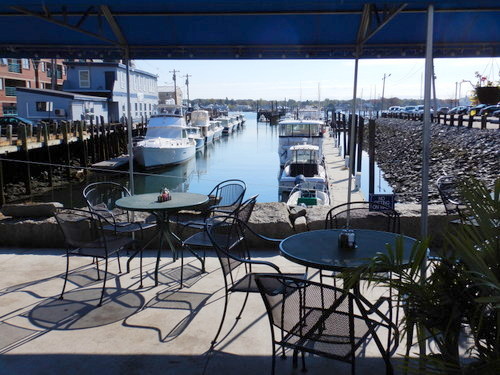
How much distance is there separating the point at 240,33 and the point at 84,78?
42.4 meters

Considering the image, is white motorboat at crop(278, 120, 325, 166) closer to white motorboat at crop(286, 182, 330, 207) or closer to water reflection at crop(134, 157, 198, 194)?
water reflection at crop(134, 157, 198, 194)

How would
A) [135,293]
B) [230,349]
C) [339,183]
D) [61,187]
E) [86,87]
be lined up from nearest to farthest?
[230,349], [135,293], [339,183], [61,187], [86,87]

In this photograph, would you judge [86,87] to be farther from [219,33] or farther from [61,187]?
[219,33]

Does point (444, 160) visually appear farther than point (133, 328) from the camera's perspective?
Yes

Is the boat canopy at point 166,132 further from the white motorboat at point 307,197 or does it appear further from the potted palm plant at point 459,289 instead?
the potted palm plant at point 459,289

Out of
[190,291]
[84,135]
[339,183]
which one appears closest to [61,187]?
[84,135]

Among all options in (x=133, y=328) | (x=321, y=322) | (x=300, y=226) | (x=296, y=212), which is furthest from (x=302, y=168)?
(x=321, y=322)

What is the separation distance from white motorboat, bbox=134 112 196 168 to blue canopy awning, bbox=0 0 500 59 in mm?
23095

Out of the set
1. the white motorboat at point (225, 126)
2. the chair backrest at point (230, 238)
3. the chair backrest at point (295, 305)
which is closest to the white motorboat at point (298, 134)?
the chair backrest at point (230, 238)

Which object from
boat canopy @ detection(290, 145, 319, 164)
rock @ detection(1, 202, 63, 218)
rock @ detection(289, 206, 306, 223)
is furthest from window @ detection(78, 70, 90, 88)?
rock @ detection(289, 206, 306, 223)

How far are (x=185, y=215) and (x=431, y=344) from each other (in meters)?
3.33

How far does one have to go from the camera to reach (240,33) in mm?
5070

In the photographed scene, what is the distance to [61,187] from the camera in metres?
23.7

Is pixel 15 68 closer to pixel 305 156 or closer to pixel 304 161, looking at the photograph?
pixel 305 156
